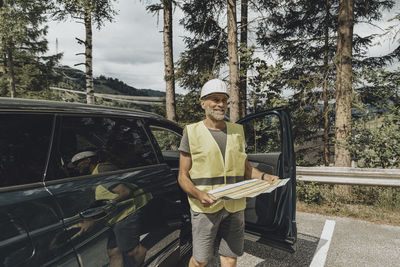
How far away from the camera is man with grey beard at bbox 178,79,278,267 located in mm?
1673

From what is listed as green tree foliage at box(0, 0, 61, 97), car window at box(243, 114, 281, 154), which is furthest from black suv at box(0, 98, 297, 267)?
green tree foliage at box(0, 0, 61, 97)

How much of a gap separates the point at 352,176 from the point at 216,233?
3.43 m

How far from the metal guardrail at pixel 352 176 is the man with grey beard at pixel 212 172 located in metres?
3.13

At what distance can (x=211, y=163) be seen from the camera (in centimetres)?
166

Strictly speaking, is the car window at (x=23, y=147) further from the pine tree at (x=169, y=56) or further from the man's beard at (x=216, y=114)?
the pine tree at (x=169, y=56)

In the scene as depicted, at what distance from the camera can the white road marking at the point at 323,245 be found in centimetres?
275

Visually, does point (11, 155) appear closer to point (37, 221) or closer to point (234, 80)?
point (37, 221)

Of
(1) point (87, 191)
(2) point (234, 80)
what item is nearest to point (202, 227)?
(1) point (87, 191)

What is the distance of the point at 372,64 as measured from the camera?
432 inches

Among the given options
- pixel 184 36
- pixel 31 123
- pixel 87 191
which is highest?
pixel 184 36

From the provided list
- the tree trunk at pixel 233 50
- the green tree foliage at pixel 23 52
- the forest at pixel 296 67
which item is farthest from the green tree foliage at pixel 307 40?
the green tree foliage at pixel 23 52

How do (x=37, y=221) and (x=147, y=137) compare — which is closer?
(x=37, y=221)

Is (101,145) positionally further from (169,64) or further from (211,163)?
(169,64)

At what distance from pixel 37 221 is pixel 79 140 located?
57cm
